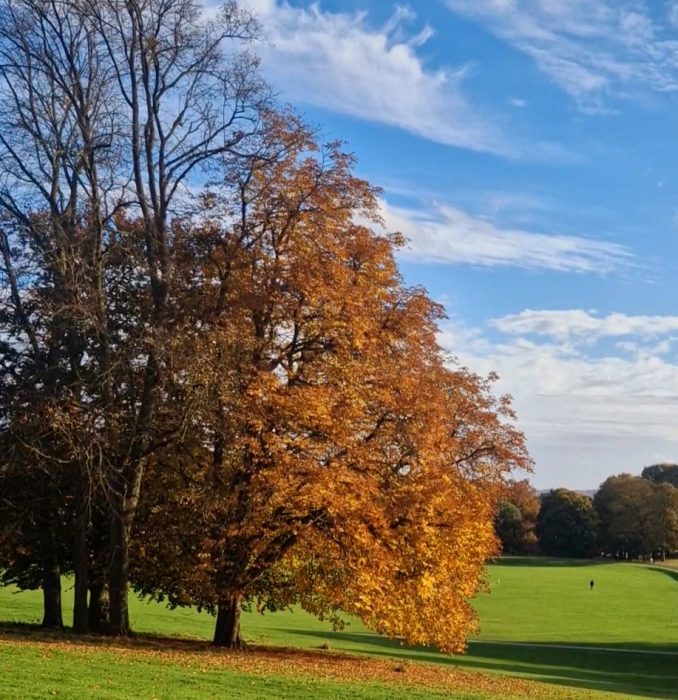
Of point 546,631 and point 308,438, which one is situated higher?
point 308,438

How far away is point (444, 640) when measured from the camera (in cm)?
2320

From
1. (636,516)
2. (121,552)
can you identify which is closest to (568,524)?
(636,516)

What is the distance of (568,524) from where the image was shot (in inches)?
5162

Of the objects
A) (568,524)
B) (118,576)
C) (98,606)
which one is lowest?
(98,606)

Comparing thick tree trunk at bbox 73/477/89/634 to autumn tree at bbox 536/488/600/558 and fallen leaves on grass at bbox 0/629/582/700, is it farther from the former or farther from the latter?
autumn tree at bbox 536/488/600/558

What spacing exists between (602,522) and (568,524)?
4.93 metres

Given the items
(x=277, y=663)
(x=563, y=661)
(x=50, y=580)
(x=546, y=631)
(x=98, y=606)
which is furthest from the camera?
(x=546, y=631)

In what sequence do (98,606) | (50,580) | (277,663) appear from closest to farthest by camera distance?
(277,663) → (50,580) → (98,606)

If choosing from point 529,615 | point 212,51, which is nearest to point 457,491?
point 212,51

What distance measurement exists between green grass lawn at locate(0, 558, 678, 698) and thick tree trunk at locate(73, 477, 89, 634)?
6708mm

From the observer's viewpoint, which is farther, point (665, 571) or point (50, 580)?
point (665, 571)

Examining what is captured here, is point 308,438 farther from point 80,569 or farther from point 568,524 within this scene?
point 568,524

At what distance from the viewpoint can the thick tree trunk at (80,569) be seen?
22.8m

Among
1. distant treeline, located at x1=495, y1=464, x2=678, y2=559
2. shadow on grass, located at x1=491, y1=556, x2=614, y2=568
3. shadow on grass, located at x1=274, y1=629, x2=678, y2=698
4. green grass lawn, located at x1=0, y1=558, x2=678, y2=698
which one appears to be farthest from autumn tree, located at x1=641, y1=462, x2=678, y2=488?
shadow on grass, located at x1=274, y1=629, x2=678, y2=698
